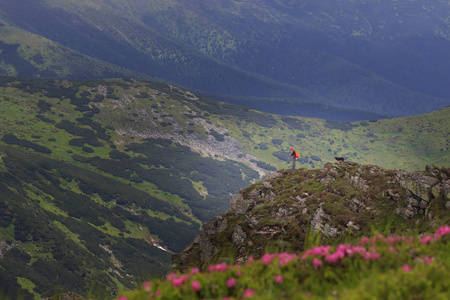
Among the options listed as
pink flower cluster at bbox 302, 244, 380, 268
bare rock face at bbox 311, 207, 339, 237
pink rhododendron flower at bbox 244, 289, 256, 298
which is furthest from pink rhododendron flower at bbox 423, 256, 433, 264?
bare rock face at bbox 311, 207, 339, 237

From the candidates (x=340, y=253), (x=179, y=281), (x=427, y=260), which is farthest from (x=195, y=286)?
(x=427, y=260)

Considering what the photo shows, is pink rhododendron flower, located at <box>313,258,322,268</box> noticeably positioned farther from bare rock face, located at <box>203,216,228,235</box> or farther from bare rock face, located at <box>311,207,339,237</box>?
bare rock face, located at <box>203,216,228,235</box>

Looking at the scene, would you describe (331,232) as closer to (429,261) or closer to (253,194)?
(253,194)

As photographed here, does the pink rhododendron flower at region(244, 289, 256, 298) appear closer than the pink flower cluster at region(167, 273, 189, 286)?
Yes

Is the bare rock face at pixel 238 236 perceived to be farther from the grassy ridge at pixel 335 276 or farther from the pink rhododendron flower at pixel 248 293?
the pink rhododendron flower at pixel 248 293

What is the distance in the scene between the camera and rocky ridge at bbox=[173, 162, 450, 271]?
102ft

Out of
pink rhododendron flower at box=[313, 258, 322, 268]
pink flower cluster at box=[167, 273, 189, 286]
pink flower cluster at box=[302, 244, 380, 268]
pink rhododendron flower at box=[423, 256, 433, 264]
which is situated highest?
pink rhododendron flower at box=[423, 256, 433, 264]

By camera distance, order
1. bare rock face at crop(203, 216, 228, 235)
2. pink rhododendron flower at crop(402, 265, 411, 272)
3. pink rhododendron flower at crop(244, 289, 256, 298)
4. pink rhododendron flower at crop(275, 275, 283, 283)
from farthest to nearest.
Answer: bare rock face at crop(203, 216, 228, 235) → pink rhododendron flower at crop(275, 275, 283, 283) → pink rhododendron flower at crop(402, 265, 411, 272) → pink rhododendron flower at crop(244, 289, 256, 298)

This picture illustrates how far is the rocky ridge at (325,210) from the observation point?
102 ft

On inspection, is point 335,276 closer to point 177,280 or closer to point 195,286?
point 195,286

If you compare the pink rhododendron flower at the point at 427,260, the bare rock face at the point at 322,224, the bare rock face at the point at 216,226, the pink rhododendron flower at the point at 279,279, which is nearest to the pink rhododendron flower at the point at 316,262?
the pink rhododendron flower at the point at 279,279

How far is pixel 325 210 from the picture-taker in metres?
38.0

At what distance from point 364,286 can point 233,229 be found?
36.0 metres

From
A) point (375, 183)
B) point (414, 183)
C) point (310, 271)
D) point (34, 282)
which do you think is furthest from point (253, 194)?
point (34, 282)
